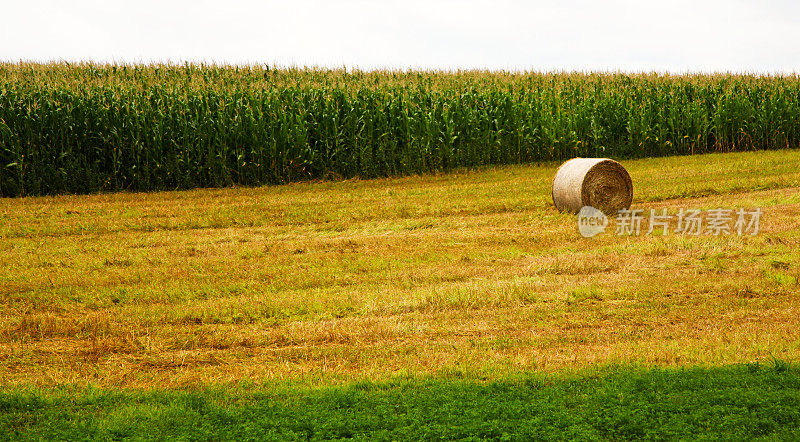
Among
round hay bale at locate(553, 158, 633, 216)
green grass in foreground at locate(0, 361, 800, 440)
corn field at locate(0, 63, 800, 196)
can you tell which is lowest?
green grass in foreground at locate(0, 361, 800, 440)

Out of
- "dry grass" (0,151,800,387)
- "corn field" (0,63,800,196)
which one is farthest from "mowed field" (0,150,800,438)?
"corn field" (0,63,800,196)

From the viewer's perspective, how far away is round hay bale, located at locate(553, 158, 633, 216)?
13539 mm

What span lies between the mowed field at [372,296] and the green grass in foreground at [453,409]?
11 centimetres

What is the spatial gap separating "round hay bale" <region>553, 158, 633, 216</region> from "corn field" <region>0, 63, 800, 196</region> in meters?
6.42

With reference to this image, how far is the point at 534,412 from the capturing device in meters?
5.26

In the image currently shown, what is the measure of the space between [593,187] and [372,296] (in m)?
6.37

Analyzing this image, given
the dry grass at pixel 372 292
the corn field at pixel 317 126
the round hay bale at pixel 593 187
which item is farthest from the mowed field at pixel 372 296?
the corn field at pixel 317 126

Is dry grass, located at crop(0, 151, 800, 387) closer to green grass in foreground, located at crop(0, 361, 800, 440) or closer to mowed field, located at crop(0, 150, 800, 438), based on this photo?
mowed field, located at crop(0, 150, 800, 438)

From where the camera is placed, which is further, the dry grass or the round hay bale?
the round hay bale

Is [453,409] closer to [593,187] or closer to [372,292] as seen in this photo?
[372,292]

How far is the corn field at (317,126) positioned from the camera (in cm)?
1819

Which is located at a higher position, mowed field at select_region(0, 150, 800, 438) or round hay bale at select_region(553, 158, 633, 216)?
round hay bale at select_region(553, 158, 633, 216)

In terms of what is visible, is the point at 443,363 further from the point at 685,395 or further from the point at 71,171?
the point at 71,171

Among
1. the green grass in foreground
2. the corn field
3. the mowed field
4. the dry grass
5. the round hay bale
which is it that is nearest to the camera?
the green grass in foreground
